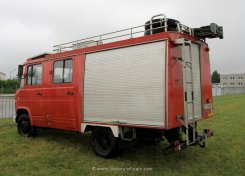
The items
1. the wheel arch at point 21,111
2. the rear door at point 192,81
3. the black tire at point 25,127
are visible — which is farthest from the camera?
the black tire at point 25,127

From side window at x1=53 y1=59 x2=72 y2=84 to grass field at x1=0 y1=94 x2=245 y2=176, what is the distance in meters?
2.00

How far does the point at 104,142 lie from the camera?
278 inches

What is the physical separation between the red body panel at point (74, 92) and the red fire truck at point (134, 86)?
20 millimetres

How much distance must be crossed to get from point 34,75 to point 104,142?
361cm

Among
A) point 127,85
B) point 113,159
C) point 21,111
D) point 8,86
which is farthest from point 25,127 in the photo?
point 8,86

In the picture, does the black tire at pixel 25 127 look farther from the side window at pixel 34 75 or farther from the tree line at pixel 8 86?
the tree line at pixel 8 86

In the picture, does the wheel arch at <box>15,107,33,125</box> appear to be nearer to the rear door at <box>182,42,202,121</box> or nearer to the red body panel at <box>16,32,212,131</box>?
the red body panel at <box>16,32,212,131</box>

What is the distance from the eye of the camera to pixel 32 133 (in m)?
9.32

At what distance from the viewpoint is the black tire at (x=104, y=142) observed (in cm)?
668

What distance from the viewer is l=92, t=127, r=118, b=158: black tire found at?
21.9 ft

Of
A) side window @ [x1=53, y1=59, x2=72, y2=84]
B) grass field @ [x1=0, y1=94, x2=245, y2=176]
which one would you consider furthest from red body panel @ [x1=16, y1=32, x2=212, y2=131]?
grass field @ [x1=0, y1=94, x2=245, y2=176]

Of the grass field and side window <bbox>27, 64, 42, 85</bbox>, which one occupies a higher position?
side window <bbox>27, 64, 42, 85</bbox>

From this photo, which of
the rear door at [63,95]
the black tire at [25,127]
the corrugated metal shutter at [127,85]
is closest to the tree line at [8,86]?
the black tire at [25,127]

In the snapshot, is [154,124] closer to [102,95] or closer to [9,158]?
[102,95]
